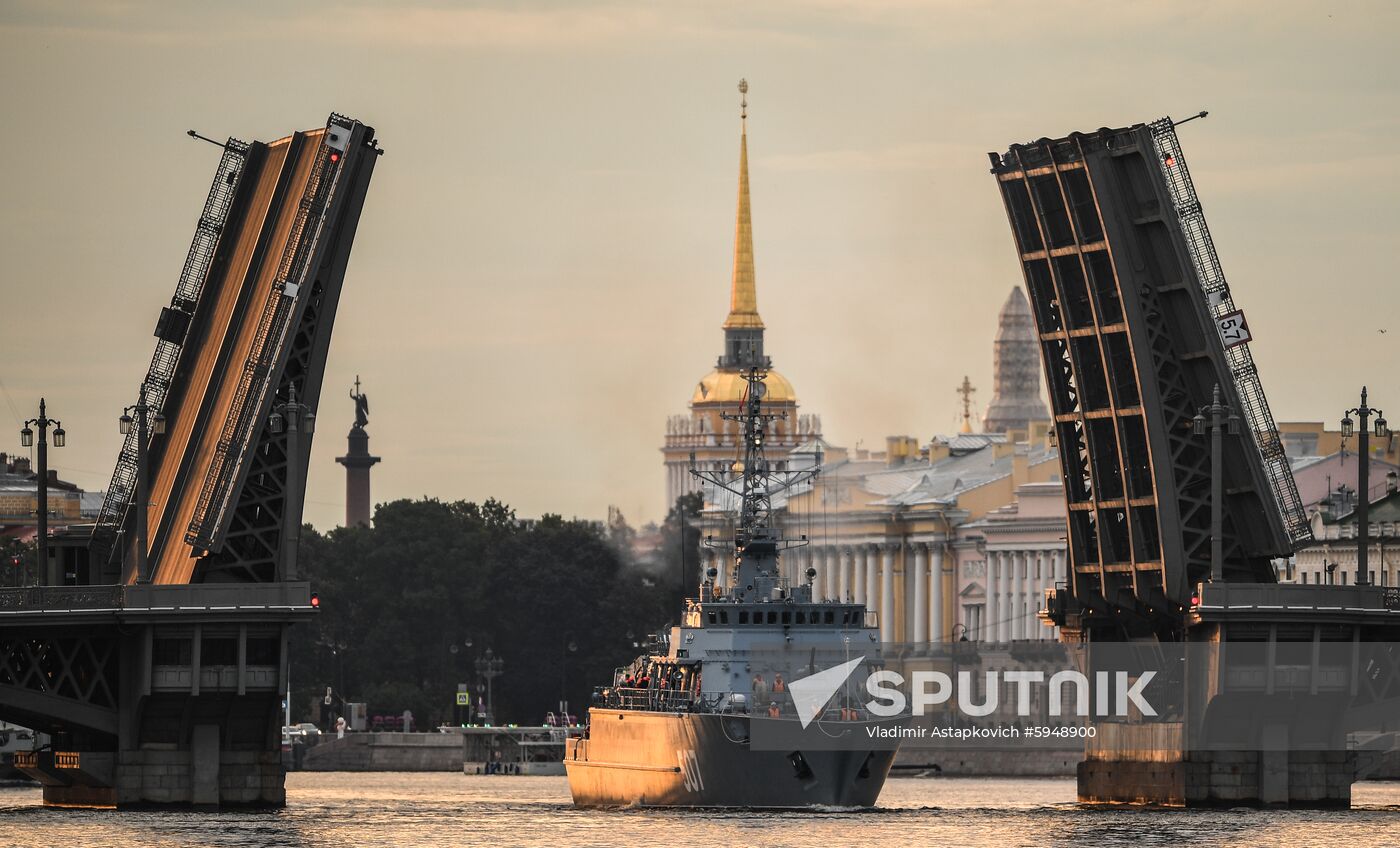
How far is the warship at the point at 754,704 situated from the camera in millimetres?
69125

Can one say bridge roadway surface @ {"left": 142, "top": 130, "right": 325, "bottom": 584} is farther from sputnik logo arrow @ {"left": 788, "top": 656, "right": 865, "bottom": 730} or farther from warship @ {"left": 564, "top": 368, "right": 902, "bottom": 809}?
sputnik logo arrow @ {"left": 788, "top": 656, "right": 865, "bottom": 730}

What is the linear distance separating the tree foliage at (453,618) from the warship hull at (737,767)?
6023 cm

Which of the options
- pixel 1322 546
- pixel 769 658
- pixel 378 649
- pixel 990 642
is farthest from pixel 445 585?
pixel 769 658

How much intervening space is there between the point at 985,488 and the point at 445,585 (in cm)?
2018

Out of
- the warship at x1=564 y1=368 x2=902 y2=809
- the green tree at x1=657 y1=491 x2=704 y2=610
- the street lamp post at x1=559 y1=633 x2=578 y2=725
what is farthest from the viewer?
the green tree at x1=657 y1=491 x2=704 y2=610

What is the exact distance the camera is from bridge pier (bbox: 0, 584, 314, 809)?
64.4 m

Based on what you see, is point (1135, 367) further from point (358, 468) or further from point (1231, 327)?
point (358, 468)

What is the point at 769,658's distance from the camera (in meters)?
70.8

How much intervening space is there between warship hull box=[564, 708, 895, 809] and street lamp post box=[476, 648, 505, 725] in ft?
184

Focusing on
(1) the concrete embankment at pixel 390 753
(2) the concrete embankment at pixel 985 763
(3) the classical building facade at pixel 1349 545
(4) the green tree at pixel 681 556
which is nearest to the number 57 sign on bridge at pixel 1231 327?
(3) the classical building facade at pixel 1349 545

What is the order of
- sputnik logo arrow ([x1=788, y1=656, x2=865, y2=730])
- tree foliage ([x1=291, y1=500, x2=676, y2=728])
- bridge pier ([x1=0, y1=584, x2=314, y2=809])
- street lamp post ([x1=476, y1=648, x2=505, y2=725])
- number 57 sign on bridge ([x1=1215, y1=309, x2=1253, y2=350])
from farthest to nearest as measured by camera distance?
tree foliage ([x1=291, y1=500, x2=676, y2=728]) → street lamp post ([x1=476, y1=648, x2=505, y2=725]) → sputnik logo arrow ([x1=788, y1=656, x2=865, y2=730]) → number 57 sign on bridge ([x1=1215, y1=309, x2=1253, y2=350]) → bridge pier ([x1=0, y1=584, x2=314, y2=809])

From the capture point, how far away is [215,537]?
6462 centimetres

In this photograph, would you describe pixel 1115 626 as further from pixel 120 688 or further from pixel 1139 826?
pixel 120 688

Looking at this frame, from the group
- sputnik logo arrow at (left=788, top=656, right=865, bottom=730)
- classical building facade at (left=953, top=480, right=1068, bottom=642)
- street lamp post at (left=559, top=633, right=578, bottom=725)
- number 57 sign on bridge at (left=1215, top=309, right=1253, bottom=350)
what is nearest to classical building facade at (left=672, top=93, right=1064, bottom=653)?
classical building facade at (left=953, top=480, right=1068, bottom=642)
